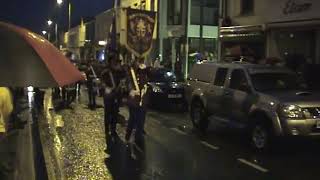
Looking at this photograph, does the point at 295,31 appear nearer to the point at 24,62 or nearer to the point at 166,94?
the point at 166,94

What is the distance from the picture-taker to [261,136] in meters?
→ 11.8

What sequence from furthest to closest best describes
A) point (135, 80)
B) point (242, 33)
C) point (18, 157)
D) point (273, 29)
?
1. point (242, 33)
2. point (273, 29)
3. point (135, 80)
4. point (18, 157)

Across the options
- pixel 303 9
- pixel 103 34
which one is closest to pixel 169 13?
pixel 303 9

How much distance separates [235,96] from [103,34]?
48592 mm

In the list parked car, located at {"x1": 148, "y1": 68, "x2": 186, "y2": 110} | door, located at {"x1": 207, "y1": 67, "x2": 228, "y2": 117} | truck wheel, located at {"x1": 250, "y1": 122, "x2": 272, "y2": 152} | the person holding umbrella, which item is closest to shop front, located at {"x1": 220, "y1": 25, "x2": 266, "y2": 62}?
parked car, located at {"x1": 148, "y1": 68, "x2": 186, "y2": 110}

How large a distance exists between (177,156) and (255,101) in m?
2.01

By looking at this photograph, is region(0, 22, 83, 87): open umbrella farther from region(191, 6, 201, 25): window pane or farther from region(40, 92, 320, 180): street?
region(191, 6, 201, 25): window pane

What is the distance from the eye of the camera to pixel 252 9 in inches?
1026

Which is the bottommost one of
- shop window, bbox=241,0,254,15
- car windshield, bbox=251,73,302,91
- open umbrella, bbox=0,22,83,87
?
car windshield, bbox=251,73,302,91

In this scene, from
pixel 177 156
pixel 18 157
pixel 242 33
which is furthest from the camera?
pixel 242 33

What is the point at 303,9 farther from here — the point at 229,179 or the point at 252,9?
the point at 229,179

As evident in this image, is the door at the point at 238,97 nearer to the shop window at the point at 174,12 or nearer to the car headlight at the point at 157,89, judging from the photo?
the car headlight at the point at 157,89

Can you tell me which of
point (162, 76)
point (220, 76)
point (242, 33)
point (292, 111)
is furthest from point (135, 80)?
point (242, 33)

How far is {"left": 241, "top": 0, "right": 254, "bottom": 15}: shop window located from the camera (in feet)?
85.9
